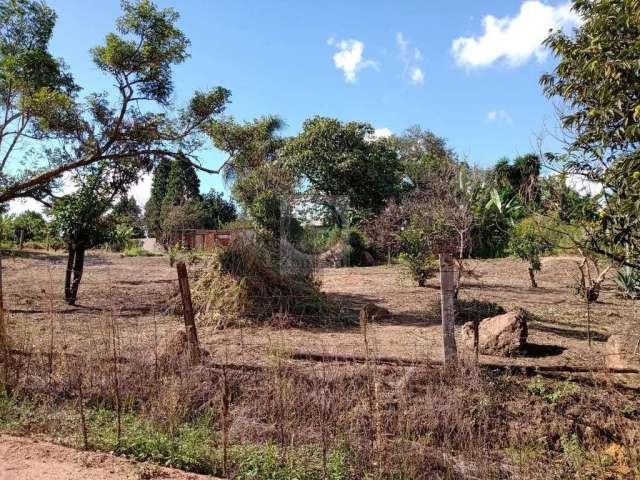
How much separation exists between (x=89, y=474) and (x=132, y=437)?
19.9 inches

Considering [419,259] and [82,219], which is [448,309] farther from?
[419,259]

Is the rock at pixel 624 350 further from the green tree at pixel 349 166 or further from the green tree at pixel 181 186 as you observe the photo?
the green tree at pixel 181 186

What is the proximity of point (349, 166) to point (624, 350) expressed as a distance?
69.9ft

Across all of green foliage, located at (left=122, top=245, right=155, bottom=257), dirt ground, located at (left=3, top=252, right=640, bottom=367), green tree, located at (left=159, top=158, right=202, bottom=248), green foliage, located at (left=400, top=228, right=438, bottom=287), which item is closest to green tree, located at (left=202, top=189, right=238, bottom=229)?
green tree, located at (left=159, top=158, right=202, bottom=248)

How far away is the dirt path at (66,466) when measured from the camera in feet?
11.6

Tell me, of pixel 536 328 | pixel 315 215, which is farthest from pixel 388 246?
pixel 536 328

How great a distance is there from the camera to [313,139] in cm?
2761

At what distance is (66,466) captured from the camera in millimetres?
3686

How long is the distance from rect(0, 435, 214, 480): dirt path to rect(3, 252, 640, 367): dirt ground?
1.54 m

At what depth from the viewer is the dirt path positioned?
3533 mm

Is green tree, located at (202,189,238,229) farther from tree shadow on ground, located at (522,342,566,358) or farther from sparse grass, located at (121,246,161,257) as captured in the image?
tree shadow on ground, located at (522,342,566,358)

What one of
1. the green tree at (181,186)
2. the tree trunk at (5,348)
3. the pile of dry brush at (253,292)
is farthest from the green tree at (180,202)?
the tree trunk at (5,348)

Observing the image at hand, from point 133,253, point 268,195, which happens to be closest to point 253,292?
Answer: point 268,195

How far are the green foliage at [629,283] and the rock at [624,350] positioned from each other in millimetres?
6348
